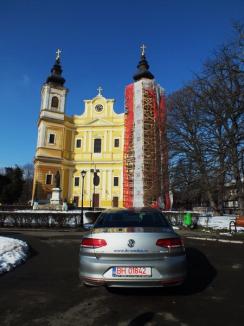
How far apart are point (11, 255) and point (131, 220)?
4671 millimetres

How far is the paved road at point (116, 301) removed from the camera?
4309 mm

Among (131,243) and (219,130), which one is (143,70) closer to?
(219,130)

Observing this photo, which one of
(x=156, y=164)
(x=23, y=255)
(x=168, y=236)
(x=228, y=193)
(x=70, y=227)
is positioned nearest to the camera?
(x=168, y=236)

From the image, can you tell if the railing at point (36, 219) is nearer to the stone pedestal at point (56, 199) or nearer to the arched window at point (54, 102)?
the stone pedestal at point (56, 199)

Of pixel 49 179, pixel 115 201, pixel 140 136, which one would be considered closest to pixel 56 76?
pixel 49 179

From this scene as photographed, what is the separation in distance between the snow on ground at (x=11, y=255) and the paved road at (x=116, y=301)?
32cm

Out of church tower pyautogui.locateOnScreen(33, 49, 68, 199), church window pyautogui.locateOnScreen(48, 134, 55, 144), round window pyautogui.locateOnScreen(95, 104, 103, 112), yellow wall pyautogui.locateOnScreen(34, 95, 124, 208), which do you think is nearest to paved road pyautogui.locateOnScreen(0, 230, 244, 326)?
church tower pyautogui.locateOnScreen(33, 49, 68, 199)

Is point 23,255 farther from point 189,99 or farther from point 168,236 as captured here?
point 189,99

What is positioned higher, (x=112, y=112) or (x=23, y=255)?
(x=112, y=112)

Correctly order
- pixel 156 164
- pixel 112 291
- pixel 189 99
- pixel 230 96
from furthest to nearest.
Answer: pixel 156 164
pixel 189 99
pixel 230 96
pixel 112 291

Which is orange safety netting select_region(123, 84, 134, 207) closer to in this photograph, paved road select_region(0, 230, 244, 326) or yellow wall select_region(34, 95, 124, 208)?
yellow wall select_region(34, 95, 124, 208)

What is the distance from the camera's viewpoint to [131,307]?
4.74m

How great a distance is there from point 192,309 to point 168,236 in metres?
1.09

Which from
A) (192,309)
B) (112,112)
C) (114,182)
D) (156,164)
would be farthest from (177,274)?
(112,112)
